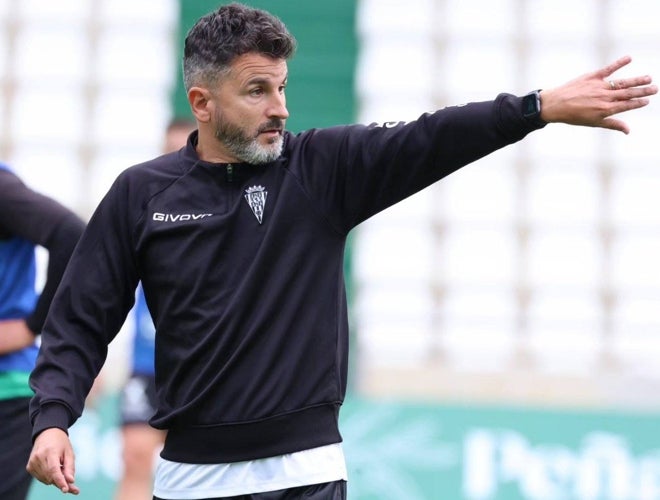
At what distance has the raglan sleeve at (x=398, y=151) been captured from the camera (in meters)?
3.38

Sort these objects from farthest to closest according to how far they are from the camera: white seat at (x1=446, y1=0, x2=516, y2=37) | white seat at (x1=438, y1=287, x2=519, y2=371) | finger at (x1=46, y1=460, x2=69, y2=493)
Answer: white seat at (x1=446, y1=0, x2=516, y2=37)
white seat at (x1=438, y1=287, x2=519, y2=371)
finger at (x1=46, y1=460, x2=69, y2=493)

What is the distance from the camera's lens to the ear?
12.4 feet

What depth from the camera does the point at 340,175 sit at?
11.9 feet

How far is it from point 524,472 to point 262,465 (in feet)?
16.7

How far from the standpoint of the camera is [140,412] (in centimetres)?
713

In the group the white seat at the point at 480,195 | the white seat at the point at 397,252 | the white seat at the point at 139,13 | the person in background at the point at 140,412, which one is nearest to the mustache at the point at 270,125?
the person in background at the point at 140,412

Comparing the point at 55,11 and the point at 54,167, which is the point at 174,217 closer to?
the point at 54,167

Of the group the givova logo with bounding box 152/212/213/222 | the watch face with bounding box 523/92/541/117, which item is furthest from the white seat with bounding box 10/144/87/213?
the watch face with bounding box 523/92/541/117

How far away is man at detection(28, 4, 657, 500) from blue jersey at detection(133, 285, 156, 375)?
11.5 feet

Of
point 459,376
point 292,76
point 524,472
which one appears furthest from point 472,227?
point 524,472

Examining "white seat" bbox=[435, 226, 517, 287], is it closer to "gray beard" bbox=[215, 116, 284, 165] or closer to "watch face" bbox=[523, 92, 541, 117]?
"gray beard" bbox=[215, 116, 284, 165]

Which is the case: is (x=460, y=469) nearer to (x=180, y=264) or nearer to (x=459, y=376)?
(x=459, y=376)

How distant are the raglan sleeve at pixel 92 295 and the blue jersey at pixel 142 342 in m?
3.51

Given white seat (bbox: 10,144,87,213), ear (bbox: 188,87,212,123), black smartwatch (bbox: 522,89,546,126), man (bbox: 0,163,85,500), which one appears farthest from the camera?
white seat (bbox: 10,144,87,213)
